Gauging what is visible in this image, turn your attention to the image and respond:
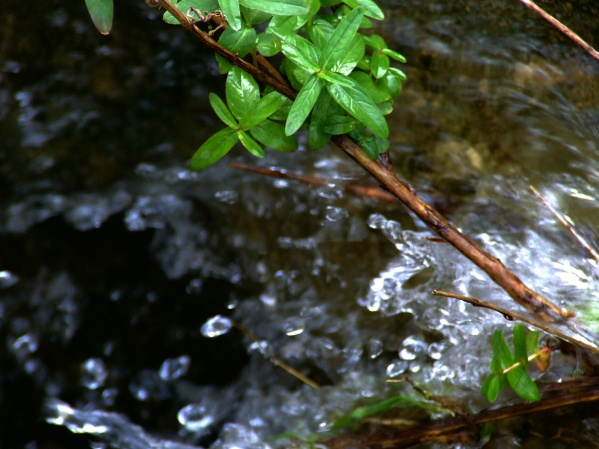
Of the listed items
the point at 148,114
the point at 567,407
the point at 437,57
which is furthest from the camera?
the point at 148,114

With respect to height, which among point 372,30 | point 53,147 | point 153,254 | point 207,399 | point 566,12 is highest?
point 566,12

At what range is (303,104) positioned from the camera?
1325 millimetres

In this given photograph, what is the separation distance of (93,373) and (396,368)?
122cm

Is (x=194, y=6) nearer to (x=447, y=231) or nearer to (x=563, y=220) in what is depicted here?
(x=447, y=231)

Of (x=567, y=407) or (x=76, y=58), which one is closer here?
(x=567, y=407)

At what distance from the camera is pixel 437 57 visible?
2617 millimetres

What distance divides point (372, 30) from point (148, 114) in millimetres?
1202

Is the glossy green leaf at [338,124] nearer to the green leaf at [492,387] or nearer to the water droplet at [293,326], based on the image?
the green leaf at [492,387]

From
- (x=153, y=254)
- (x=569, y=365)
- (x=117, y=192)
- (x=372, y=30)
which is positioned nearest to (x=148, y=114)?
(x=117, y=192)

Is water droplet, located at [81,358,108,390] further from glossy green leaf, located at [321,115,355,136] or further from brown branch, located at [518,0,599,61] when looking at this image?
brown branch, located at [518,0,599,61]

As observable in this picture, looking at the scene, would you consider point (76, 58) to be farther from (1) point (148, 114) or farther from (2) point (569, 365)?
(2) point (569, 365)

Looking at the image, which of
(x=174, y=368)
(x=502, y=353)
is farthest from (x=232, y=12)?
(x=174, y=368)

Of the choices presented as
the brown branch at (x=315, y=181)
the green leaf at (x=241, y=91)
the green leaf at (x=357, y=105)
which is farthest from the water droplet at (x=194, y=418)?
the green leaf at (x=357, y=105)

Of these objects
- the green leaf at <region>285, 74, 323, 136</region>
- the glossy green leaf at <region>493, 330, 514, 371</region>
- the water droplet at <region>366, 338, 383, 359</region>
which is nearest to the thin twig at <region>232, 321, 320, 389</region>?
the water droplet at <region>366, 338, 383, 359</region>
